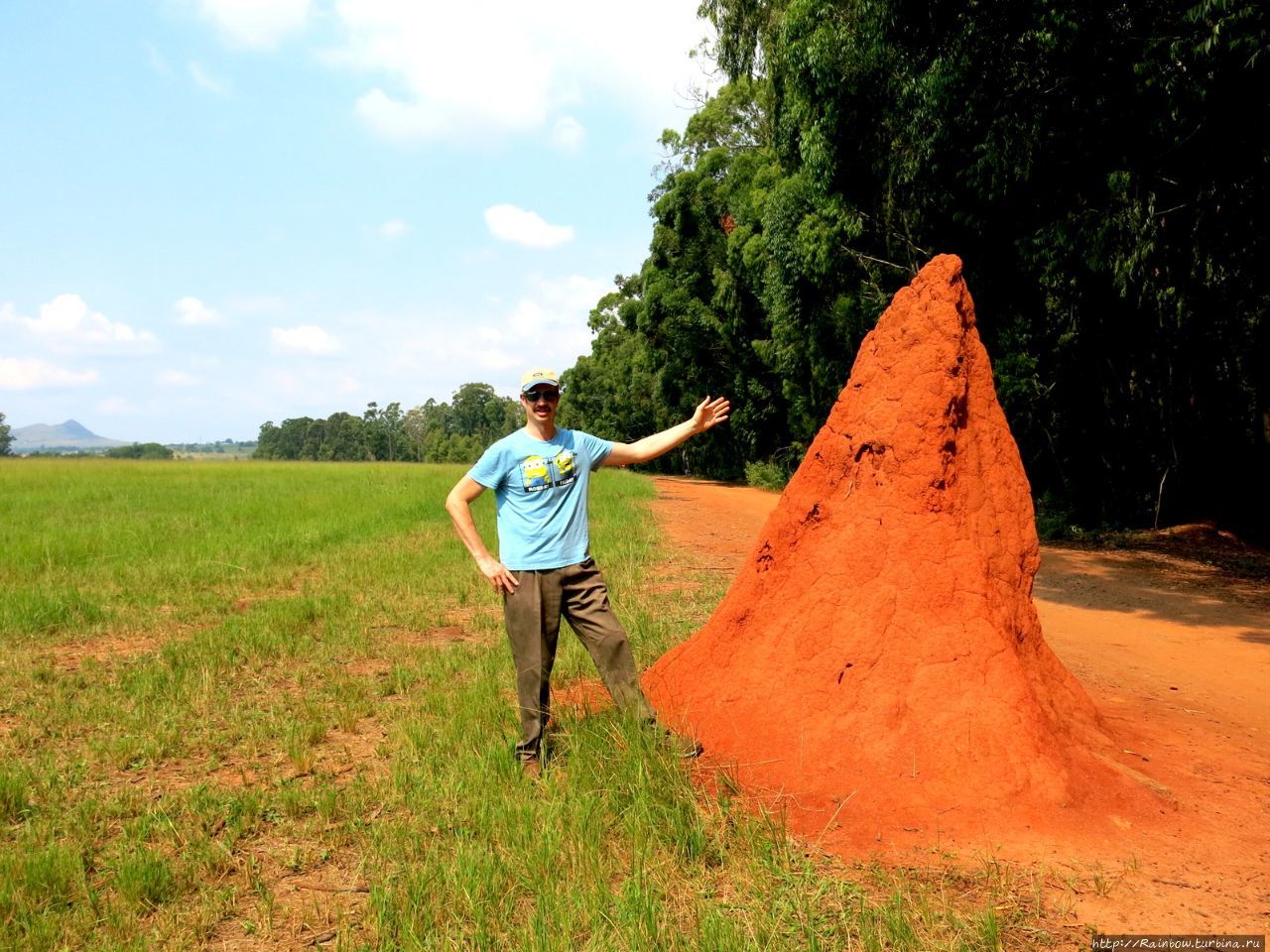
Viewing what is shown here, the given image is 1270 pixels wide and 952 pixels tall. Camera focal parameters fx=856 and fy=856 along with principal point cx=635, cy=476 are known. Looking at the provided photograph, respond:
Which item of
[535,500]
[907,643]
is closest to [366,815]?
[535,500]

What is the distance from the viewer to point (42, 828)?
11.1ft

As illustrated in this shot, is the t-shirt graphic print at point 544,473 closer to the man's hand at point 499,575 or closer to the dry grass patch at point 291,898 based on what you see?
the man's hand at point 499,575

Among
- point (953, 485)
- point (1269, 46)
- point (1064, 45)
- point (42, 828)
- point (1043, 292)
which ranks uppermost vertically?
point (1064, 45)

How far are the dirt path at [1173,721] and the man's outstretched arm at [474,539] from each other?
2103 mm

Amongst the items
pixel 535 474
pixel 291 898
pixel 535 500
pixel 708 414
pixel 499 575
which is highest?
pixel 708 414

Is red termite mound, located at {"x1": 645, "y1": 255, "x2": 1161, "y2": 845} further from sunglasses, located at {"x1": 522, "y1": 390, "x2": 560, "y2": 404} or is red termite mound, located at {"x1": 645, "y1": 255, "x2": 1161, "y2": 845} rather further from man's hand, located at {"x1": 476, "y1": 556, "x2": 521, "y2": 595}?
sunglasses, located at {"x1": 522, "y1": 390, "x2": 560, "y2": 404}

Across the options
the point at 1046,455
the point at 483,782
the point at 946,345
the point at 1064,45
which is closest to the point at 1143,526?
the point at 1046,455

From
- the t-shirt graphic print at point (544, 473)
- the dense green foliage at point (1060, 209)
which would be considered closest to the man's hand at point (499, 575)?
the t-shirt graphic print at point (544, 473)

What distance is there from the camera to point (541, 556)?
3.69 metres

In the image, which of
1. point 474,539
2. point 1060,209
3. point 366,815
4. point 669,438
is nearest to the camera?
point 366,815

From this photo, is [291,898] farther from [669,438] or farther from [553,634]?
[669,438]

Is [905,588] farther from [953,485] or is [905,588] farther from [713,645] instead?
[713,645]

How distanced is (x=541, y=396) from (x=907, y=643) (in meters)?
1.94

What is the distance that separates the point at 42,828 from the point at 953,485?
415cm
